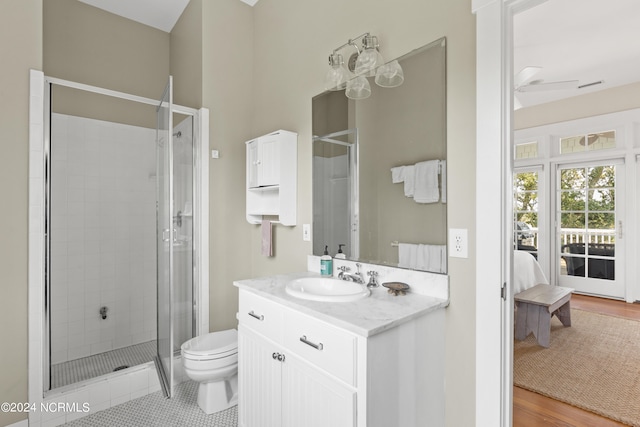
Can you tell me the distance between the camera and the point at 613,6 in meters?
2.60

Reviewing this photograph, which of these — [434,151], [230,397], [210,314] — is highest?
[434,151]

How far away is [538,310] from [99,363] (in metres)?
3.67

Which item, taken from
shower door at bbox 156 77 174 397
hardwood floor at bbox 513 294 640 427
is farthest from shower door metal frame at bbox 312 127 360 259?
hardwood floor at bbox 513 294 640 427

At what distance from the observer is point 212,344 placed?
217cm

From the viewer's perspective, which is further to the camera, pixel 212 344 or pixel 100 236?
pixel 100 236

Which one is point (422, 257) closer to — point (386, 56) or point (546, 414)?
point (386, 56)

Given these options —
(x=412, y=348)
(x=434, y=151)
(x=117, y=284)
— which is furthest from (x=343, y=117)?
(x=117, y=284)

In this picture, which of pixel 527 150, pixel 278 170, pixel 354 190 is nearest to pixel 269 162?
pixel 278 170

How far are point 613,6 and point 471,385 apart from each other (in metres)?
3.10

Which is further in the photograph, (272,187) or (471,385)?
(272,187)

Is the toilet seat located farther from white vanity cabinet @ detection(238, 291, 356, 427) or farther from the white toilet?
white vanity cabinet @ detection(238, 291, 356, 427)

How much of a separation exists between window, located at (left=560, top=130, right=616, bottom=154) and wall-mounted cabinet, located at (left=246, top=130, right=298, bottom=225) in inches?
175

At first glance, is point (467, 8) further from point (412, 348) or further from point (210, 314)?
point (210, 314)

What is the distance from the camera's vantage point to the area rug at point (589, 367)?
2104 mm
